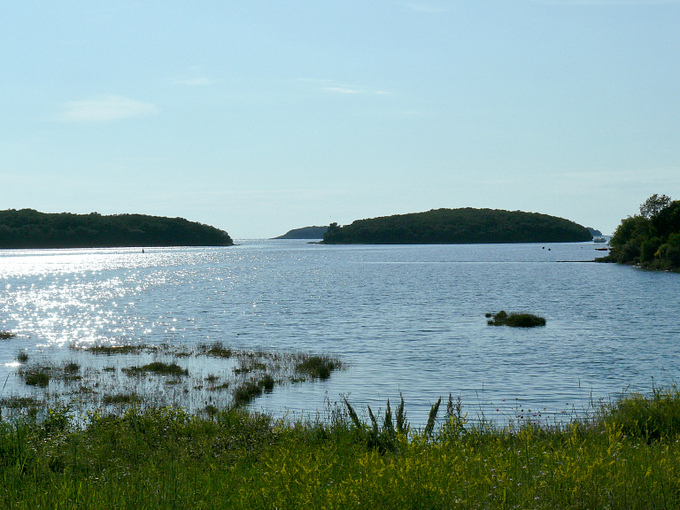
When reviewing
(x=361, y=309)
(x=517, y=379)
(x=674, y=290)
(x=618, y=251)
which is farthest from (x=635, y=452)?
(x=618, y=251)

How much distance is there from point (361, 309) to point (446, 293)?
810 inches

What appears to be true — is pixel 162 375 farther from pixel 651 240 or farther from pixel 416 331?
pixel 651 240

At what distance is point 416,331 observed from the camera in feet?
149

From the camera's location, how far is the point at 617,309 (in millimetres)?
59094

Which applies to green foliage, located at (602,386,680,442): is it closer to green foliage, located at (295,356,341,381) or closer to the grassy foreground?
the grassy foreground

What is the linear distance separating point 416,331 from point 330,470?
36676 millimetres

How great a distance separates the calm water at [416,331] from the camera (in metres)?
26.5

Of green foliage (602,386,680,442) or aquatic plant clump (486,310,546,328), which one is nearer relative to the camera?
green foliage (602,386,680,442)

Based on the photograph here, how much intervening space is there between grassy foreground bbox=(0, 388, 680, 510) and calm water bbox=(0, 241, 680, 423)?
779 centimetres

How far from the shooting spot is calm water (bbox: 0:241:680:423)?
1042 inches

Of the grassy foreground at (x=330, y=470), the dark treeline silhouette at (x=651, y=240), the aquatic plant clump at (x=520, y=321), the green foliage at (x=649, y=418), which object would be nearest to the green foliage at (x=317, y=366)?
the grassy foreground at (x=330, y=470)

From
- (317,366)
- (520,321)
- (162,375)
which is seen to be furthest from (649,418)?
(520,321)

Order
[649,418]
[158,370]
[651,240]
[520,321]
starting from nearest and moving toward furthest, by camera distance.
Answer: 1. [649,418]
2. [158,370]
3. [520,321]
4. [651,240]

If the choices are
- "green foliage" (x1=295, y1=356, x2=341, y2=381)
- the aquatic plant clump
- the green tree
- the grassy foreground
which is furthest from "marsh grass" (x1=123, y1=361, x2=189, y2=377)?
the green tree
